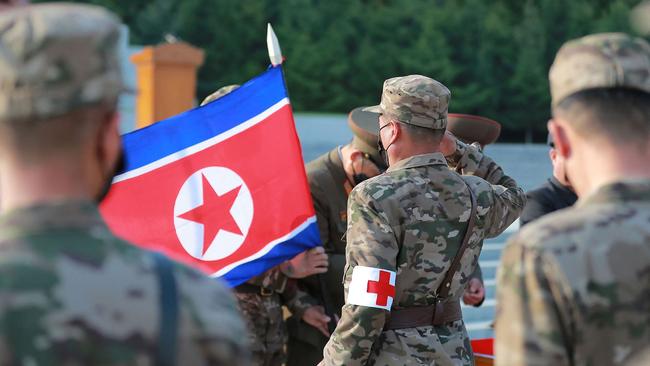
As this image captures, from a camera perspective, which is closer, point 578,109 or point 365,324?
point 578,109

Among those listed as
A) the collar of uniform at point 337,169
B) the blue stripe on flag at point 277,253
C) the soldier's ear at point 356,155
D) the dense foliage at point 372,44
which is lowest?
the dense foliage at point 372,44

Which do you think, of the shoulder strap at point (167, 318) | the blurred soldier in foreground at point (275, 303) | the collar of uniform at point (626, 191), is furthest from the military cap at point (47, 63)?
the blurred soldier in foreground at point (275, 303)

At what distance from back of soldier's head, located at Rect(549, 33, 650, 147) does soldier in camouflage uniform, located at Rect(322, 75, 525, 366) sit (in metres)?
1.41

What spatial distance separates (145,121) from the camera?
10633 mm

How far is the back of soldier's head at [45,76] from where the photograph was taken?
145cm

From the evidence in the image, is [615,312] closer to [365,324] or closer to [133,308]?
[133,308]

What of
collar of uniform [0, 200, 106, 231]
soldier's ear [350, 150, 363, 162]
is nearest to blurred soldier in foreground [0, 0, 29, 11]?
collar of uniform [0, 200, 106, 231]

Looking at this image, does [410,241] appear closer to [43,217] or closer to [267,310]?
[267,310]

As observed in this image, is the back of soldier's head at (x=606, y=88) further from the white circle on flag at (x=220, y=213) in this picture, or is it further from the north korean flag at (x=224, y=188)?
the white circle on flag at (x=220, y=213)

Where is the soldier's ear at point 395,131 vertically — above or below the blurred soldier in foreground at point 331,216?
→ above

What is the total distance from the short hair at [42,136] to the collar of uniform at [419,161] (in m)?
2.00

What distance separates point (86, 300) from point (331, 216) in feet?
11.2

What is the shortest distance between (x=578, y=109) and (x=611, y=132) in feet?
0.27

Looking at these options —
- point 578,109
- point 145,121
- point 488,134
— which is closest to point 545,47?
point 145,121
